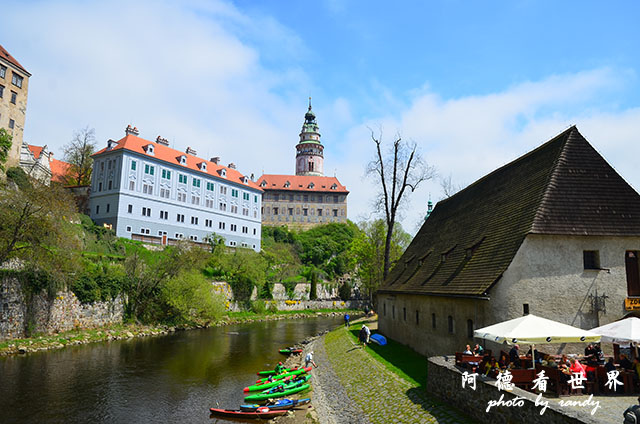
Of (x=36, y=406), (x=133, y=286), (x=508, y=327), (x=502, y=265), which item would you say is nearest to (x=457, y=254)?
(x=502, y=265)

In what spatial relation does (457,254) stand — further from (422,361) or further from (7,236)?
(7,236)

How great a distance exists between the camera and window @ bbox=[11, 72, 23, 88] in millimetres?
51562

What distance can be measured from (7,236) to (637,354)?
106 ft

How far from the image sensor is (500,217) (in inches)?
719

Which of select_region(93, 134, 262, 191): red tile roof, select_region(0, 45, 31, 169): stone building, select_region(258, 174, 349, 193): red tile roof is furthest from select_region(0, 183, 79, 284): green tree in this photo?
select_region(258, 174, 349, 193): red tile roof

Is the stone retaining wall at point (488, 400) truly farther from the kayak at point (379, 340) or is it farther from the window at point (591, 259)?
the kayak at point (379, 340)

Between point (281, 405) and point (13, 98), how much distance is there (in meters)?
55.6

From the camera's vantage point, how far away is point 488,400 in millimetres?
10773

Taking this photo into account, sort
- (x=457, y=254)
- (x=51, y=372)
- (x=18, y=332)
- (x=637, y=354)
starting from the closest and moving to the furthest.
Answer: (x=637, y=354)
(x=457, y=254)
(x=51, y=372)
(x=18, y=332)

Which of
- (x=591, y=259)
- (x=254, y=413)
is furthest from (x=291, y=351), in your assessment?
(x=591, y=259)

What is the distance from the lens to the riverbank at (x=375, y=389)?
41.8ft

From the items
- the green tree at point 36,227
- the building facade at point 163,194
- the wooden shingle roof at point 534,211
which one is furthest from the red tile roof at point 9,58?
the wooden shingle roof at point 534,211

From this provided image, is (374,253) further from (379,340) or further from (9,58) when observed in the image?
(9,58)

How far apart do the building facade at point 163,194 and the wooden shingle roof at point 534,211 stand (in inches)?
1781
